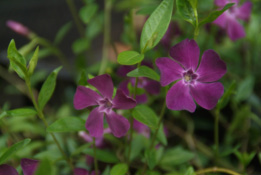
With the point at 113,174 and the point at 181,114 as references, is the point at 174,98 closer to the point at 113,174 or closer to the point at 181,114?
the point at 113,174

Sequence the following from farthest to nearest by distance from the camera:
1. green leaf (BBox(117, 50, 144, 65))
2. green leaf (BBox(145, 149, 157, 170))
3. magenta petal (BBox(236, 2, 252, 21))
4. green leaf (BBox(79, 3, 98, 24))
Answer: magenta petal (BBox(236, 2, 252, 21)), green leaf (BBox(79, 3, 98, 24)), green leaf (BBox(145, 149, 157, 170)), green leaf (BBox(117, 50, 144, 65))

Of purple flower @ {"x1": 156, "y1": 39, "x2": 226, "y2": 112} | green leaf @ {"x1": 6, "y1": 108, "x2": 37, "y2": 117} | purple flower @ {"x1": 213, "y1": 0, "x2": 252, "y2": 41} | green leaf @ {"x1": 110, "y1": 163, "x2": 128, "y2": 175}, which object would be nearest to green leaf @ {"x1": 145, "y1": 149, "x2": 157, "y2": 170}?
green leaf @ {"x1": 110, "y1": 163, "x2": 128, "y2": 175}

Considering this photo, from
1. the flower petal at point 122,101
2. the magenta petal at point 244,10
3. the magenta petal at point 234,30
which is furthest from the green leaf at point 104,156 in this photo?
the magenta petal at point 244,10

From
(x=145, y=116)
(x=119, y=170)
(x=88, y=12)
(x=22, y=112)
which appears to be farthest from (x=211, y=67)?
(x=88, y=12)

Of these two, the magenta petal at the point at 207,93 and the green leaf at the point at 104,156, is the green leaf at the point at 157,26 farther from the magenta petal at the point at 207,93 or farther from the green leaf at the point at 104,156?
the green leaf at the point at 104,156

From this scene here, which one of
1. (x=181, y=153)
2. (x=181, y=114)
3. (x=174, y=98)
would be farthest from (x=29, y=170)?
(x=181, y=114)

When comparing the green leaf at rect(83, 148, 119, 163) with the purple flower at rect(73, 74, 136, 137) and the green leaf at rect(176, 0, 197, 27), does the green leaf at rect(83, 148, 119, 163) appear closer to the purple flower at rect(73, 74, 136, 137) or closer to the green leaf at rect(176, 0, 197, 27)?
the purple flower at rect(73, 74, 136, 137)

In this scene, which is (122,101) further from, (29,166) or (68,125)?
(29,166)
